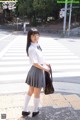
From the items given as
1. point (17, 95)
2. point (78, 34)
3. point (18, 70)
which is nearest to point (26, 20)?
point (78, 34)

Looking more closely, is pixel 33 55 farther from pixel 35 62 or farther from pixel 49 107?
pixel 49 107

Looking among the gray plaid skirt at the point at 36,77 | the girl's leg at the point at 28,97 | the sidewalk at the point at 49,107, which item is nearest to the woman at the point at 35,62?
the gray plaid skirt at the point at 36,77

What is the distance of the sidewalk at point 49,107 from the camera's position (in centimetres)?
562

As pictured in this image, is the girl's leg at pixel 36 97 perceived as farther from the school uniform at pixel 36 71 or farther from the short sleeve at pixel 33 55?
the short sleeve at pixel 33 55

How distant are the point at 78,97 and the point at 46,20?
40916 mm

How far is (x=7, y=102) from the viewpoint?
6.43 metres

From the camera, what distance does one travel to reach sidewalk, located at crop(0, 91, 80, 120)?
5617mm

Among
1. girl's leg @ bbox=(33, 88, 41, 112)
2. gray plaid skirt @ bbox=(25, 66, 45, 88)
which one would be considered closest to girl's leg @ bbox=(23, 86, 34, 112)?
girl's leg @ bbox=(33, 88, 41, 112)

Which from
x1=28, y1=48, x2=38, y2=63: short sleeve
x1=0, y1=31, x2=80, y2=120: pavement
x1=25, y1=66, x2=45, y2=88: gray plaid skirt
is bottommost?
x1=0, y1=31, x2=80, y2=120: pavement

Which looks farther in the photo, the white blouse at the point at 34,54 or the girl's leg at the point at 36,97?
the girl's leg at the point at 36,97

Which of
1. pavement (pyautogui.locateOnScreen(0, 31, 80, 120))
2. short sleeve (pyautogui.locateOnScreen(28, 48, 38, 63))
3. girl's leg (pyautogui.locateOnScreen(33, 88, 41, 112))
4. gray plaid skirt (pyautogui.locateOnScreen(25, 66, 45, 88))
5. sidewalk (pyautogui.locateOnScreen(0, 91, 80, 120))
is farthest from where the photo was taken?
pavement (pyautogui.locateOnScreen(0, 31, 80, 120))

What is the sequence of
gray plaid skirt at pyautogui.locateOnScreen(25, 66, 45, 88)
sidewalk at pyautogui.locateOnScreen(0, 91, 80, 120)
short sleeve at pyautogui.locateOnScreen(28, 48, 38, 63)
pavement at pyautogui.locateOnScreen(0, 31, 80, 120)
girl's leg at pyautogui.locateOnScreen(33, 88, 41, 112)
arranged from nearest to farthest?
short sleeve at pyautogui.locateOnScreen(28, 48, 38, 63) < gray plaid skirt at pyautogui.locateOnScreen(25, 66, 45, 88) < girl's leg at pyautogui.locateOnScreen(33, 88, 41, 112) < sidewalk at pyautogui.locateOnScreen(0, 91, 80, 120) < pavement at pyautogui.locateOnScreen(0, 31, 80, 120)

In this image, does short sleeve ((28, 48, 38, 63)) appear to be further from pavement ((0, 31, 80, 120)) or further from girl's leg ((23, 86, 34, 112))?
pavement ((0, 31, 80, 120))

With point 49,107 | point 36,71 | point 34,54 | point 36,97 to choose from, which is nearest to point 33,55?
point 34,54
